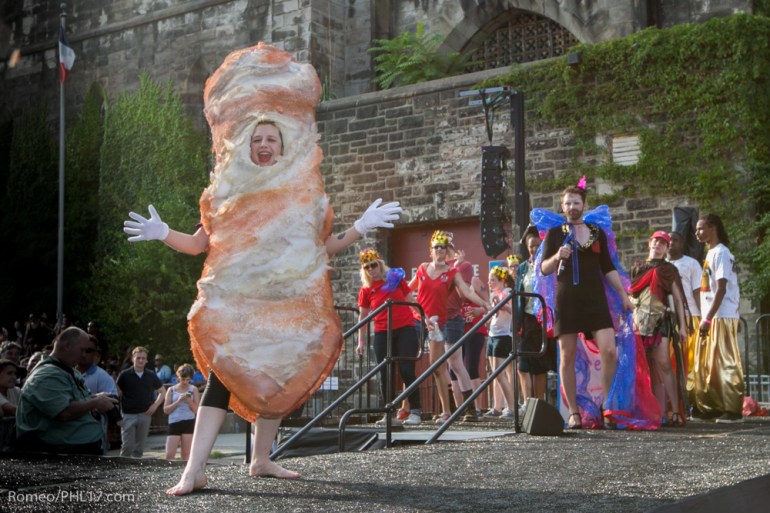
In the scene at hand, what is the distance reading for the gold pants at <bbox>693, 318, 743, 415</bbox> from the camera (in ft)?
33.2

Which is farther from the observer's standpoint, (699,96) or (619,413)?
(699,96)

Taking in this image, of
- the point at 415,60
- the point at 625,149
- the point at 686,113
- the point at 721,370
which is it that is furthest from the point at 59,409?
the point at 415,60

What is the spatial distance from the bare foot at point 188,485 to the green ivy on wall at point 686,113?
11.9 metres

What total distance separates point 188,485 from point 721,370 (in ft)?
20.9

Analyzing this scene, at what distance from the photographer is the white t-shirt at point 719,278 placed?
995 centimetres

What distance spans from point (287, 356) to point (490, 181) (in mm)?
10950

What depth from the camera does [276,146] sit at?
5.39 meters

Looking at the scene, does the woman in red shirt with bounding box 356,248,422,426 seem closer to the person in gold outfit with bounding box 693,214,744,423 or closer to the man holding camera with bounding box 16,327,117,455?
the person in gold outfit with bounding box 693,214,744,423

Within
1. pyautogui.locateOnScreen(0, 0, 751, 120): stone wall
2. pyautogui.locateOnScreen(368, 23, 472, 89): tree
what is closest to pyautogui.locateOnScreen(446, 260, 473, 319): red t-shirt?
pyautogui.locateOnScreen(0, 0, 751, 120): stone wall

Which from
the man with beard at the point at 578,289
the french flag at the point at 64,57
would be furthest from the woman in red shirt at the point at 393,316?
the french flag at the point at 64,57

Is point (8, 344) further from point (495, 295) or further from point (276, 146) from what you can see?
point (276, 146)

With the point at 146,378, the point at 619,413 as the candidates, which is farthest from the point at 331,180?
the point at 619,413

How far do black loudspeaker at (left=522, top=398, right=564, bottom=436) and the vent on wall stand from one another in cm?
916

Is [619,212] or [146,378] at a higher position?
[619,212]
